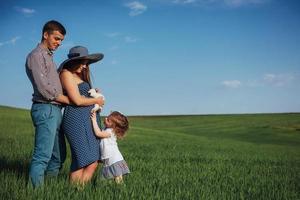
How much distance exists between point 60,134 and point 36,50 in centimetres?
134

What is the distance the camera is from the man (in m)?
6.38

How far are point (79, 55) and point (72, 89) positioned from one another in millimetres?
494

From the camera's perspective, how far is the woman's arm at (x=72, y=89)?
6.63 meters

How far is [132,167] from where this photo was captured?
10414 millimetres

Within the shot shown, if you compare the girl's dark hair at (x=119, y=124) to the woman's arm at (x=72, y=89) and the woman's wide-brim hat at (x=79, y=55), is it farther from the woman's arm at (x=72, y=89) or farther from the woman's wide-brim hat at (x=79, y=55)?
the woman's wide-brim hat at (x=79, y=55)

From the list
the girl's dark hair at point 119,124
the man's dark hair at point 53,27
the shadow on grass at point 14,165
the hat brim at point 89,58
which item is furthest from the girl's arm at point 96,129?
the shadow on grass at point 14,165

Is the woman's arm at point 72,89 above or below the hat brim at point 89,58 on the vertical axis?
below

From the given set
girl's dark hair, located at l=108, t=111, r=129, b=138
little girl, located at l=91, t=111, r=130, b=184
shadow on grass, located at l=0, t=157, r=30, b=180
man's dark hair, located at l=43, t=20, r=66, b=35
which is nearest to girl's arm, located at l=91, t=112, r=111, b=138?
little girl, located at l=91, t=111, r=130, b=184

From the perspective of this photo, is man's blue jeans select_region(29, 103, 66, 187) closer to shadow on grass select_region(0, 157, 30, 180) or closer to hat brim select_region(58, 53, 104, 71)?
hat brim select_region(58, 53, 104, 71)

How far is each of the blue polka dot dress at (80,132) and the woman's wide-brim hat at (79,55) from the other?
0.38 meters

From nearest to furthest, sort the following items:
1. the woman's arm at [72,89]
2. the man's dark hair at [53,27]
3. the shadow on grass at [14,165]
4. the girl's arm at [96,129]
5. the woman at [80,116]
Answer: the man's dark hair at [53,27]
the woman's arm at [72,89]
the woman at [80,116]
the girl's arm at [96,129]
the shadow on grass at [14,165]

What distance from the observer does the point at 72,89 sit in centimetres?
663

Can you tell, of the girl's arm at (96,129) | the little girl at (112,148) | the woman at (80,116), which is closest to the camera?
the woman at (80,116)

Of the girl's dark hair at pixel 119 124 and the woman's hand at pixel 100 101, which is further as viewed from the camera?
the girl's dark hair at pixel 119 124
